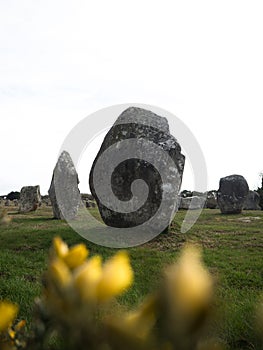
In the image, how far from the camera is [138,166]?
11.2 m

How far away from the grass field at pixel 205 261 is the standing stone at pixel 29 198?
10826 mm

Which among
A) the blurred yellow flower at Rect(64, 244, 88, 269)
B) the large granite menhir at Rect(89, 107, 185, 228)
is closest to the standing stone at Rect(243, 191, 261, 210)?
the large granite menhir at Rect(89, 107, 185, 228)

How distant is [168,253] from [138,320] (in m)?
8.64

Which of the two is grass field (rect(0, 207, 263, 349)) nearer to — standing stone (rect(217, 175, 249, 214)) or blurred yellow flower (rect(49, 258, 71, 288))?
blurred yellow flower (rect(49, 258, 71, 288))

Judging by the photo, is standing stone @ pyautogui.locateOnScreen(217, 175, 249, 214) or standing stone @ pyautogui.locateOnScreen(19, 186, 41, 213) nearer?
standing stone @ pyautogui.locateOnScreen(217, 175, 249, 214)

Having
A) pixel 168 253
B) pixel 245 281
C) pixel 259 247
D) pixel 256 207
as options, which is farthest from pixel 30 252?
pixel 256 207

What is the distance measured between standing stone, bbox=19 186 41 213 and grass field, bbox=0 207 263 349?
10.8 meters

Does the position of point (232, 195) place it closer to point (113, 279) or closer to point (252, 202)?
point (252, 202)

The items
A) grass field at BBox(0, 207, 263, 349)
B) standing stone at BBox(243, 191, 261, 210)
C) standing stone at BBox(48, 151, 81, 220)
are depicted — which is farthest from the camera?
standing stone at BBox(243, 191, 261, 210)

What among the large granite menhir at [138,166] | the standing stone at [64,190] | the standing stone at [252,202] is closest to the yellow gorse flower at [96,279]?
the large granite menhir at [138,166]

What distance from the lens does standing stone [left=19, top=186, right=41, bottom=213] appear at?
21.9 metres

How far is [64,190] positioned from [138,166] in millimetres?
6895

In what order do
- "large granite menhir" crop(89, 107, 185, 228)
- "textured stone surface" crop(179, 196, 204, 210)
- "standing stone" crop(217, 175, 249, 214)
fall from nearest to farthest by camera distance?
"large granite menhir" crop(89, 107, 185, 228)
"standing stone" crop(217, 175, 249, 214)
"textured stone surface" crop(179, 196, 204, 210)

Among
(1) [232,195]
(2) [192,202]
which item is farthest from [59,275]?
(2) [192,202]
